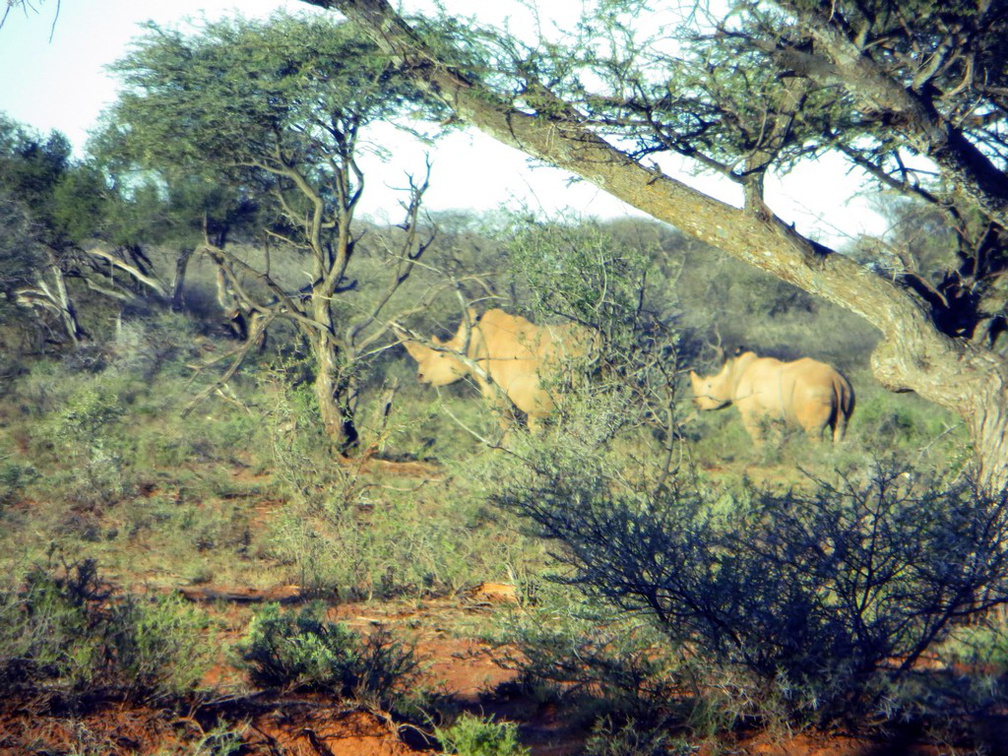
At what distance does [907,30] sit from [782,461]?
7.21 meters

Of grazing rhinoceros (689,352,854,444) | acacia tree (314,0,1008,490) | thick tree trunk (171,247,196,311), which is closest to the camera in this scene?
acacia tree (314,0,1008,490)

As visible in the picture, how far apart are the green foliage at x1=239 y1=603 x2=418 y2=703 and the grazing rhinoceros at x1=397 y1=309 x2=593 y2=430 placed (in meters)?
3.44

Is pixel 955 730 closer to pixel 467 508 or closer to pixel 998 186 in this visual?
pixel 998 186

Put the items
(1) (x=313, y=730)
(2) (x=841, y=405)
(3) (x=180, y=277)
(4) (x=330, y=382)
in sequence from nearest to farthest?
(1) (x=313, y=730)
(4) (x=330, y=382)
(2) (x=841, y=405)
(3) (x=180, y=277)

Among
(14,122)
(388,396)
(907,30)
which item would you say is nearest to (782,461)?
(388,396)

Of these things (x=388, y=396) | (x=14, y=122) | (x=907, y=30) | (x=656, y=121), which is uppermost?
(x=907, y=30)

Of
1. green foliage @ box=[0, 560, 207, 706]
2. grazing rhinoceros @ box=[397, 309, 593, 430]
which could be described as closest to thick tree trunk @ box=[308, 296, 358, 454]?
grazing rhinoceros @ box=[397, 309, 593, 430]

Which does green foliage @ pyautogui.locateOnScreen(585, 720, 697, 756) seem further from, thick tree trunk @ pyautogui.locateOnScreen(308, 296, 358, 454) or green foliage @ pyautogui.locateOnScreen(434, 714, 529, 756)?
thick tree trunk @ pyautogui.locateOnScreen(308, 296, 358, 454)

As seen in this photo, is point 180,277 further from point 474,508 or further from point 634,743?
point 634,743

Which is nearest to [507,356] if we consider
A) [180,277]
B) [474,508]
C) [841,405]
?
[474,508]

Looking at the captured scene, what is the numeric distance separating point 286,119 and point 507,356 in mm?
3755

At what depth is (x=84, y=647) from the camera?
3299 mm

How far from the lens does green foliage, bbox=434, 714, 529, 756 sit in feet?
9.93

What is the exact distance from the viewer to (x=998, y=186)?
5328mm
